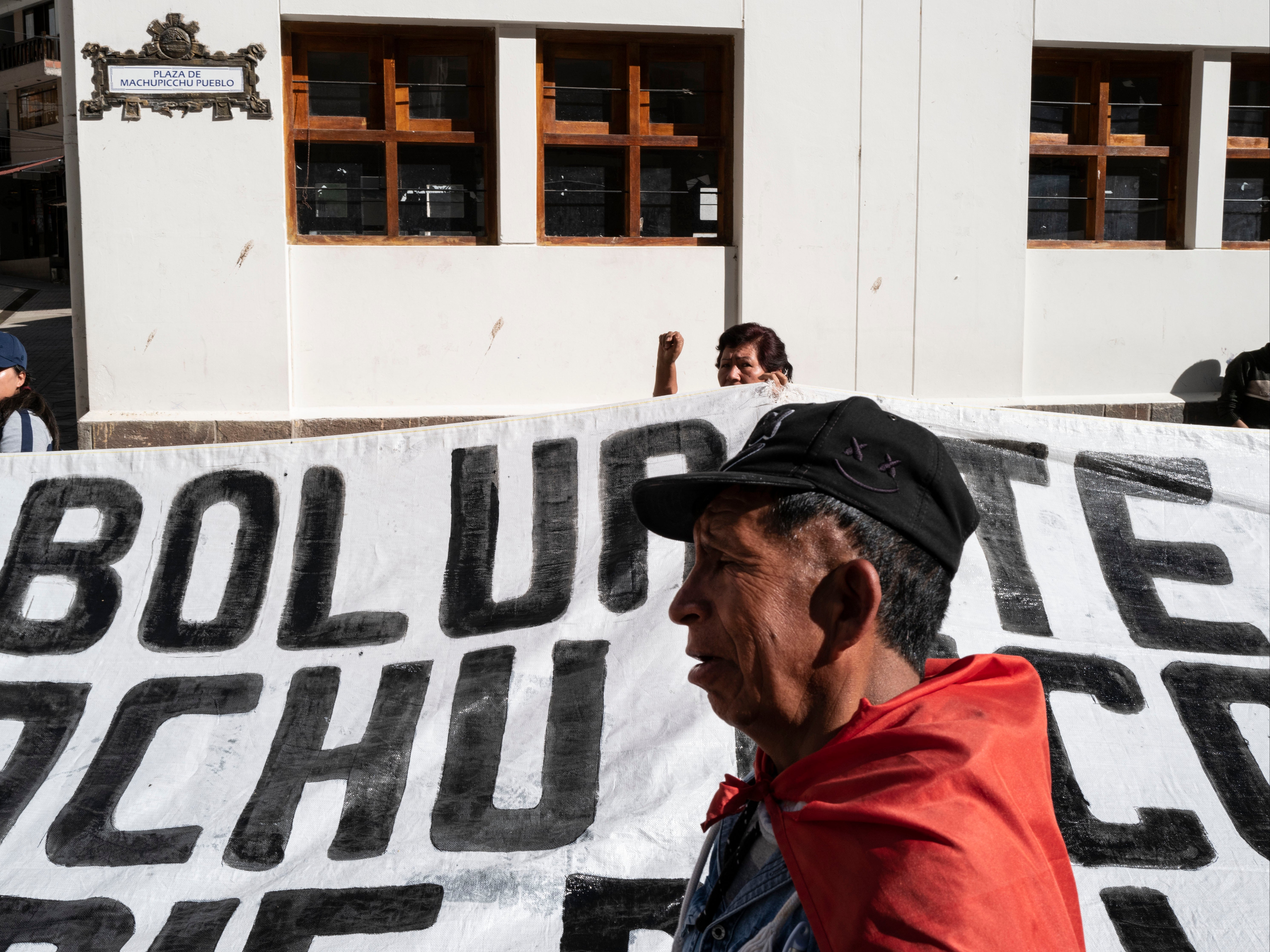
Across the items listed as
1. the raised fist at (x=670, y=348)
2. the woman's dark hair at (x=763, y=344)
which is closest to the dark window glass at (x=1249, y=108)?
the raised fist at (x=670, y=348)

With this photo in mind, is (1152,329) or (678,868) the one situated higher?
(1152,329)

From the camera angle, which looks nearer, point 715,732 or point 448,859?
point 448,859

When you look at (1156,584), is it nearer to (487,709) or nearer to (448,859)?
A: (487,709)

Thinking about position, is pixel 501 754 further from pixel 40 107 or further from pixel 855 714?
pixel 40 107

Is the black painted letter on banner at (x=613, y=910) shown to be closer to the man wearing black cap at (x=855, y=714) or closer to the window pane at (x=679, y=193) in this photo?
the man wearing black cap at (x=855, y=714)

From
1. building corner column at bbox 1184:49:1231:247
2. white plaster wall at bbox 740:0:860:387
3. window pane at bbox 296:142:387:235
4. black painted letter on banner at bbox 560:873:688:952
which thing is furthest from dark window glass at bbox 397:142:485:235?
black painted letter on banner at bbox 560:873:688:952

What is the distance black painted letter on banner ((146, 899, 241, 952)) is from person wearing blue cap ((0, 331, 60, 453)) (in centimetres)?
241

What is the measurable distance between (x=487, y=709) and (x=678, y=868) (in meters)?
0.77

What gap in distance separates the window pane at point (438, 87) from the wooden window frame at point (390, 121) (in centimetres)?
4

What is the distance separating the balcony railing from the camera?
38375 millimetres

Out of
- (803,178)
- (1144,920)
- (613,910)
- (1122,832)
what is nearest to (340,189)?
(803,178)

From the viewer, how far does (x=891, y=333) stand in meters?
7.74

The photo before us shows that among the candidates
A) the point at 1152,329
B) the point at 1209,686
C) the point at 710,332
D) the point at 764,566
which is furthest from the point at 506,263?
the point at 764,566

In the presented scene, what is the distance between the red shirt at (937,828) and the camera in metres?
0.93
